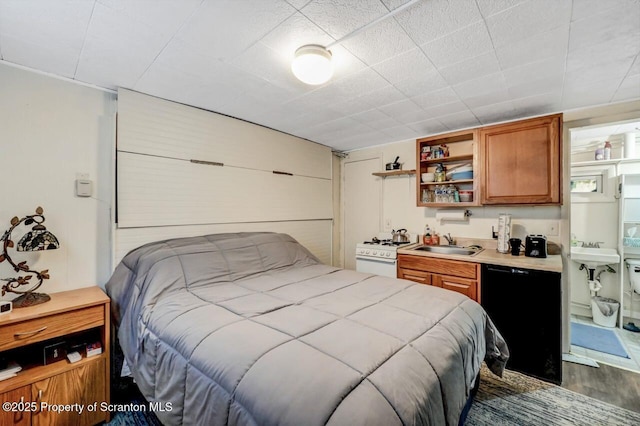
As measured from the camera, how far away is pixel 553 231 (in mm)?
2969

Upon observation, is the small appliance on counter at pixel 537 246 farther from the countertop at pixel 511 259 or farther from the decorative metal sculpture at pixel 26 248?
the decorative metal sculpture at pixel 26 248

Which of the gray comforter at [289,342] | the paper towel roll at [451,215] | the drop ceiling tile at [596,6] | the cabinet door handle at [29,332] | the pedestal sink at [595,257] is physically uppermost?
the drop ceiling tile at [596,6]

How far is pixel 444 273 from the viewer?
2969 mm

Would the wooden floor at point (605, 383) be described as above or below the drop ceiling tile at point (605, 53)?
below

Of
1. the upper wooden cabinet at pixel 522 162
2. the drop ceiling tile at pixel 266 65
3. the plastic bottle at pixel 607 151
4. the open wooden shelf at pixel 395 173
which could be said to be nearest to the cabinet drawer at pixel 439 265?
the upper wooden cabinet at pixel 522 162

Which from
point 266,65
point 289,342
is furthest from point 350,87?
point 289,342

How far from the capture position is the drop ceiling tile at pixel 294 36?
1538 millimetres

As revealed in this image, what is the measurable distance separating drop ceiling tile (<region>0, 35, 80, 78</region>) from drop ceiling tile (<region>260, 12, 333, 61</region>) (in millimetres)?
1379

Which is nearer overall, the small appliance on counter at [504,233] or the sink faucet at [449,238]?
the small appliance on counter at [504,233]

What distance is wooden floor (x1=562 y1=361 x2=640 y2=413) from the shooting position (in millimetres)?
2146

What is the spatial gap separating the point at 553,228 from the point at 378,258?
194 centimetres

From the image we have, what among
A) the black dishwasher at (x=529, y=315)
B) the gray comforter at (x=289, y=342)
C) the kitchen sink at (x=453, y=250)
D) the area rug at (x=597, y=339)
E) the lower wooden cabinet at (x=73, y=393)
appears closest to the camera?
the gray comforter at (x=289, y=342)

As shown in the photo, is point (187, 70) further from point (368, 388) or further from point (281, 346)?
point (368, 388)

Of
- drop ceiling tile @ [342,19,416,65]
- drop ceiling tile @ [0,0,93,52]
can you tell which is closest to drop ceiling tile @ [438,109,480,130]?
drop ceiling tile @ [342,19,416,65]
